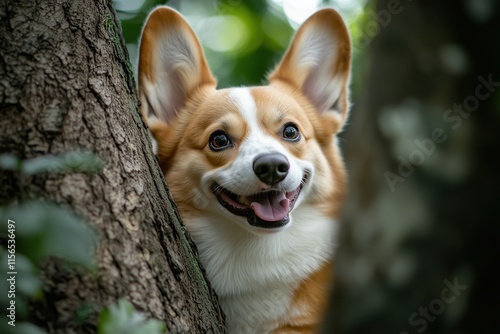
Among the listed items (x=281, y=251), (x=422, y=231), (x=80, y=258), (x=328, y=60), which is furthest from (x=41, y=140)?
(x=328, y=60)

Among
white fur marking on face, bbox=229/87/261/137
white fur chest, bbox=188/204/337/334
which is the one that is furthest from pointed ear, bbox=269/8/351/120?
white fur chest, bbox=188/204/337/334

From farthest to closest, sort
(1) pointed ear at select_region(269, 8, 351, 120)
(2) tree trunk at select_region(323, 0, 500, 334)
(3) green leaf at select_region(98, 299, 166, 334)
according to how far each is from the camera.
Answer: (1) pointed ear at select_region(269, 8, 351, 120) < (3) green leaf at select_region(98, 299, 166, 334) < (2) tree trunk at select_region(323, 0, 500, 334)

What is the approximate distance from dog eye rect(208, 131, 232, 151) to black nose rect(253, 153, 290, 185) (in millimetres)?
389

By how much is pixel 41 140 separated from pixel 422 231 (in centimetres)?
139

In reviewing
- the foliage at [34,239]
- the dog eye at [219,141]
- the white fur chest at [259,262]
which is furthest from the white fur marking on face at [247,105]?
the foliage at [34,239]

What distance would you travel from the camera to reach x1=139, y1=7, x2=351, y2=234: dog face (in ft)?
10.6

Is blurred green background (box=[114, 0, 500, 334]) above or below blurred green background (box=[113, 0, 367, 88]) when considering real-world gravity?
above

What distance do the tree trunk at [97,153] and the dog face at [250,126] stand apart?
74 cm

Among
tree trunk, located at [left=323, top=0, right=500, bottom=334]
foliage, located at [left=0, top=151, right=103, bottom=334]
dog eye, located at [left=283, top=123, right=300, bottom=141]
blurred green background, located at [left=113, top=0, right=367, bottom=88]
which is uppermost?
tree trunk, located at [left=323, top=0, right=500, bottom=334]

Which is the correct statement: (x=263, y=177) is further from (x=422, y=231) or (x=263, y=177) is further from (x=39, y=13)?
(x=422, y=231)

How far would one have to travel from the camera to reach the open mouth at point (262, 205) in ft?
10.4

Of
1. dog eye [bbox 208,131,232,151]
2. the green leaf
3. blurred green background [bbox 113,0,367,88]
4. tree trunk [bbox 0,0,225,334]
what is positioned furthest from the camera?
blurred green background [bbox 113,0,367,88]

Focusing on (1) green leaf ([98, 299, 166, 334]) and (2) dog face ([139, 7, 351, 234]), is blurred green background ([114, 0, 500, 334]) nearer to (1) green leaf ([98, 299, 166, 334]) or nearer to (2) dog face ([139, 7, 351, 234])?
(1) green leaf ([98, 299, 166, 334])

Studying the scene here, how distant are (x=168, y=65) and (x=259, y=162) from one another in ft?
3.56
